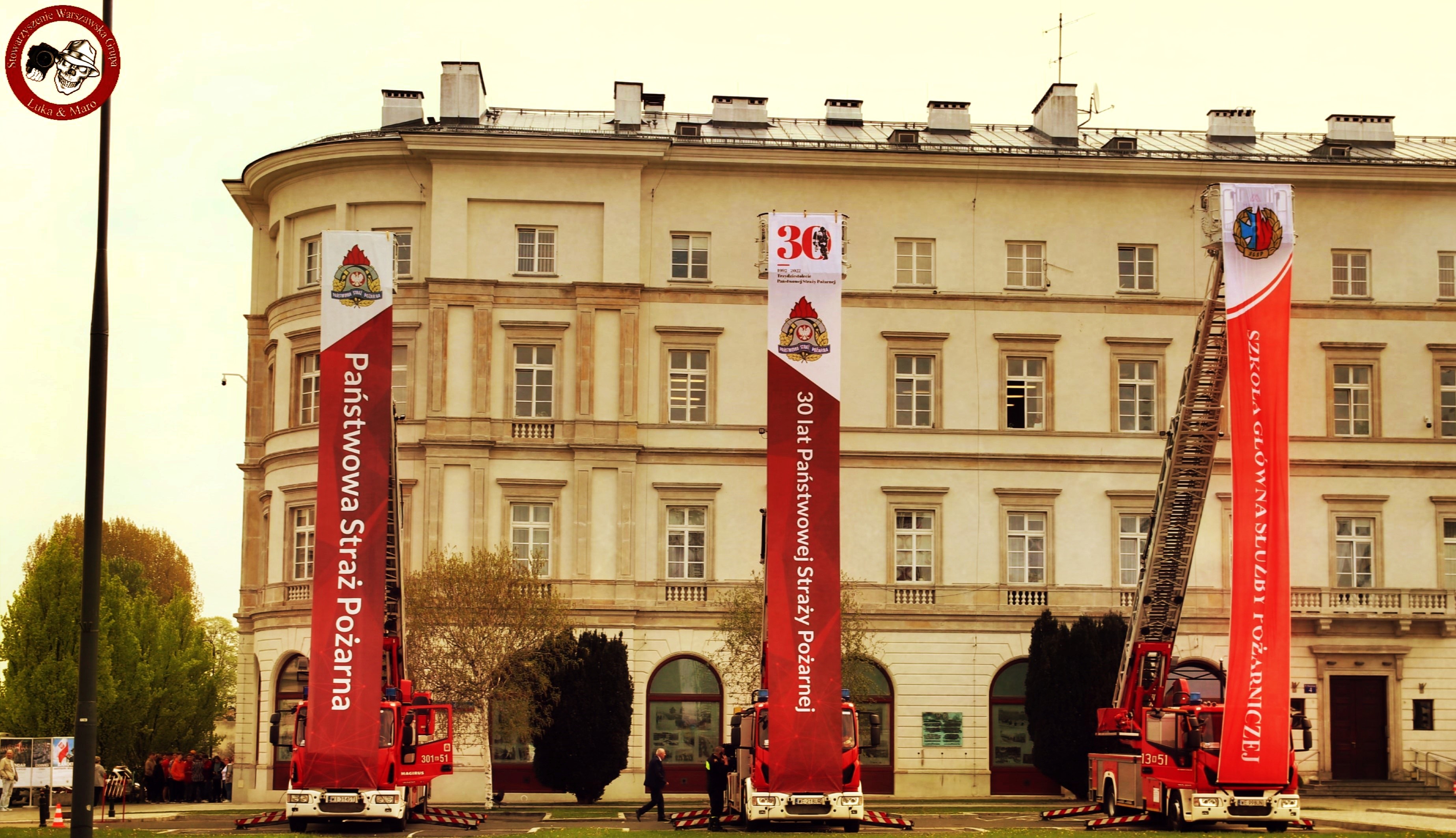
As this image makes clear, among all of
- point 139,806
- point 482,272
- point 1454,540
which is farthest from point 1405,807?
point 139,806

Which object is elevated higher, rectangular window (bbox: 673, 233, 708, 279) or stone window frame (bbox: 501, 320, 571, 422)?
rectangular window (bbox: 673, 233, 708, 279)

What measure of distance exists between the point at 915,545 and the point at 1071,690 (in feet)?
21.0

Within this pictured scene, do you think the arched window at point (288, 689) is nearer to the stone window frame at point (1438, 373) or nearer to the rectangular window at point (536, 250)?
the rectangular window at point (536, 250)

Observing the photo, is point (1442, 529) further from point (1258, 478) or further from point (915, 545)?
point (1258, 478)

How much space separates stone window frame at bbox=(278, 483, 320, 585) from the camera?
50.6 meters

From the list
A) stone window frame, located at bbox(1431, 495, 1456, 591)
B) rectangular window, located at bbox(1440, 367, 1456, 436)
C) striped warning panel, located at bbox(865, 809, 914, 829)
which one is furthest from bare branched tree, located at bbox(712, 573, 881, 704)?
rectangular window, located at bbox(1440, 367, 1456, 436)

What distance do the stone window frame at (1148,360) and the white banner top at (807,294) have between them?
2111 cm

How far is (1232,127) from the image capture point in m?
56.9

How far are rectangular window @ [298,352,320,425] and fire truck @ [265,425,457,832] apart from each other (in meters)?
17.0

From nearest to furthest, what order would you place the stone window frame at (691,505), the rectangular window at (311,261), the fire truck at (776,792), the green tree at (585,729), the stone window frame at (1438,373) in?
the fire truck at (776,792), the green tree at (585,729), the stone window frame at (691,505), the rectangular window at (311,261), the stone window frame at (1438,373)

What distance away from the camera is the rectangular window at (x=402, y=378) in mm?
50562

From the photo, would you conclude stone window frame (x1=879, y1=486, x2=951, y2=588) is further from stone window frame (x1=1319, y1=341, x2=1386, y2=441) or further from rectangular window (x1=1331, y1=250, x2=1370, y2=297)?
rectangular window (x1=1331, y1=250, x2=1370, y2=297)

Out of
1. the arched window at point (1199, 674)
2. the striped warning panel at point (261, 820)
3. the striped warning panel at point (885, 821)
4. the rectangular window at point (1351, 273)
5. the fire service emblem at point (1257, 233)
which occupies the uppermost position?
the rectangular window at point (1351, 273)

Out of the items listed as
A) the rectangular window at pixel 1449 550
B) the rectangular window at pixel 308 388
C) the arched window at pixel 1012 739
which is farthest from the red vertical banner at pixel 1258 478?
the rectangular window at pixel 308 388
